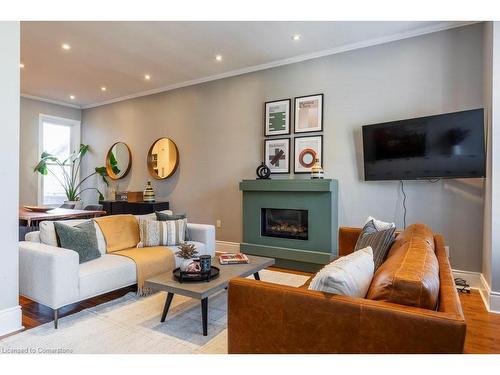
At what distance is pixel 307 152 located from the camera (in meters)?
4.20

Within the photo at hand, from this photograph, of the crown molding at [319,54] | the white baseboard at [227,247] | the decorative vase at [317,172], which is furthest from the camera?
the white baseboard at [227,247]

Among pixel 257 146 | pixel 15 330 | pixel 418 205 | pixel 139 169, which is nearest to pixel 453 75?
pixel 418 205

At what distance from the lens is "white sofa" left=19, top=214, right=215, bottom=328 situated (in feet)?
7.66

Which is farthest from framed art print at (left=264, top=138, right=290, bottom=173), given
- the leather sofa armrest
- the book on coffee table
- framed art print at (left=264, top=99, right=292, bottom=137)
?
the leather sofa armrest

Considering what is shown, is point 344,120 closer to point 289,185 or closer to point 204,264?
point 289,185

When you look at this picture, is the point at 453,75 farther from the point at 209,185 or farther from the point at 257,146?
the point at 209,185

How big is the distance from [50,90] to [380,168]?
5982mm

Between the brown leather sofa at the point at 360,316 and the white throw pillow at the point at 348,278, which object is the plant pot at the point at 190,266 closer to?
the brown leather sofa at the point at 360,316

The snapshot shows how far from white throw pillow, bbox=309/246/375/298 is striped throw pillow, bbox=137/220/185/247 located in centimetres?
246

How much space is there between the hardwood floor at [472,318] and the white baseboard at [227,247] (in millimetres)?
1943

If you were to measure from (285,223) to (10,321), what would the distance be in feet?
10.0

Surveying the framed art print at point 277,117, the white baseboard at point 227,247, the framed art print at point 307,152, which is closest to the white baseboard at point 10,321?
the white baseboard at point 227,247

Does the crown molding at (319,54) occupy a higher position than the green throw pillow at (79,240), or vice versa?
the crown molding at (319,54)

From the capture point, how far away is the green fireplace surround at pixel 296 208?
12.4ft
